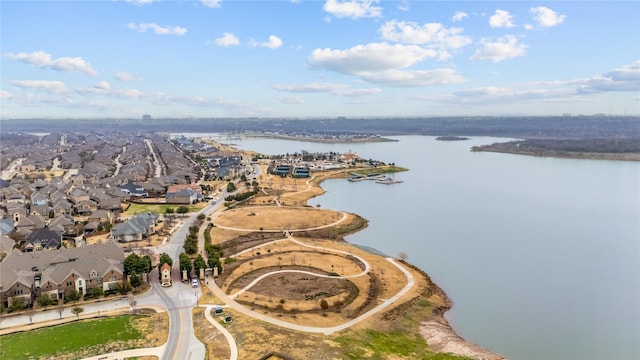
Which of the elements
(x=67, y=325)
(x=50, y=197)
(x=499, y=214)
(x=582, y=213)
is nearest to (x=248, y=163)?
(x=50, y=197)

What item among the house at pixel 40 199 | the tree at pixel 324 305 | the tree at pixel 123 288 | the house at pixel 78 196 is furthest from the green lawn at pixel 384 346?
the house at pixel 40 199

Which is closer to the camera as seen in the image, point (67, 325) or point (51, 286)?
point (67, 325)

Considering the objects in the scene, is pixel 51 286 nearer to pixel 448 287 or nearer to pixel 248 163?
pixel 448 287

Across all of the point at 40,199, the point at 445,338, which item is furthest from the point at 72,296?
the point at 40,199

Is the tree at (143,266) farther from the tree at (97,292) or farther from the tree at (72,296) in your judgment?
the tree at (72,296)

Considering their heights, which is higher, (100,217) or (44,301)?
(100,217)

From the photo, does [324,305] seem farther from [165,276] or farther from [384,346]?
[165,276]
